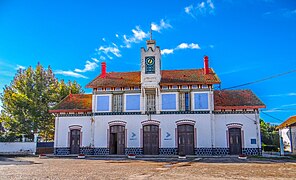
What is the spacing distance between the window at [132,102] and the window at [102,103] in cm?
168

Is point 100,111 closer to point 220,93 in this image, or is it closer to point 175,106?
point 175,106

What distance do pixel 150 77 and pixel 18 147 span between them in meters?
13.4

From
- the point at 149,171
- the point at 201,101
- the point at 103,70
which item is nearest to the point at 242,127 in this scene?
the point at 201,101

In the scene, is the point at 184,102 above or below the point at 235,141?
above

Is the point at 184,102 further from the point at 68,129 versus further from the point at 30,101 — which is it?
the point at 30,101

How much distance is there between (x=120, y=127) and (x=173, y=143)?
14.5ft

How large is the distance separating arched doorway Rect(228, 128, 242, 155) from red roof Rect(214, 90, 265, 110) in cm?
177

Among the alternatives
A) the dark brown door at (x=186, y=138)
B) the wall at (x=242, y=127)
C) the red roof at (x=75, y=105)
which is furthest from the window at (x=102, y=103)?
the wall at (x=242, y=127)

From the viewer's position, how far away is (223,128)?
22391 millimetres

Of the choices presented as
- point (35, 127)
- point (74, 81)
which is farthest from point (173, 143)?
point (74, 81)

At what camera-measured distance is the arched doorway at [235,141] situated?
72.7ft

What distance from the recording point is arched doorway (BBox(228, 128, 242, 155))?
22.2 m

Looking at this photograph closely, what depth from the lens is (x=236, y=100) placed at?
2323cm

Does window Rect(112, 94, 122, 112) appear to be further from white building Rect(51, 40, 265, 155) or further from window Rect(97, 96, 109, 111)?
window Rect(97, 96, 109, 111)
